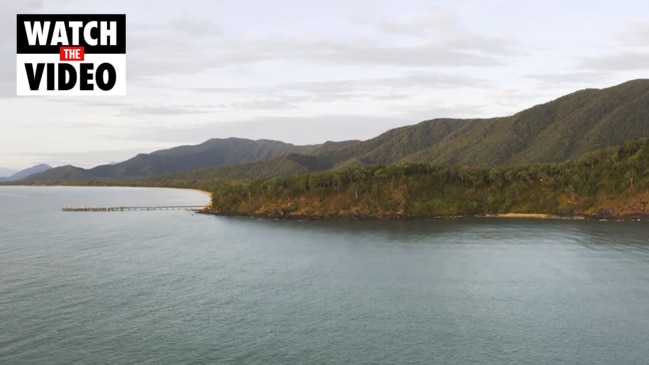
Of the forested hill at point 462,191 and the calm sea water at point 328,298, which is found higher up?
the forested hill at point 462,191

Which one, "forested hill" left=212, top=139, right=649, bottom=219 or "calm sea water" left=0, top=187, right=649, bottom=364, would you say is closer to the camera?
"calm sea water" left=0, top=187, right=649, bottom=364

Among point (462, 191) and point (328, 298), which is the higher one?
point (462, 191)

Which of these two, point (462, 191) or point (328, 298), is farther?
point (462, 191)

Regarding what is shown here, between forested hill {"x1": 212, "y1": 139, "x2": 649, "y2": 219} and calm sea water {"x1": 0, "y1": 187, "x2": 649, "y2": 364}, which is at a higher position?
forested hill {"x1": 212, "y1": 139, "x2": 649, "y2": 219}

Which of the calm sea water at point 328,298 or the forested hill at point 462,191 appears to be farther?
the forested hill at point 462,191

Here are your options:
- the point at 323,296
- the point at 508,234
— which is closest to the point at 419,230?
the point at 508,234
